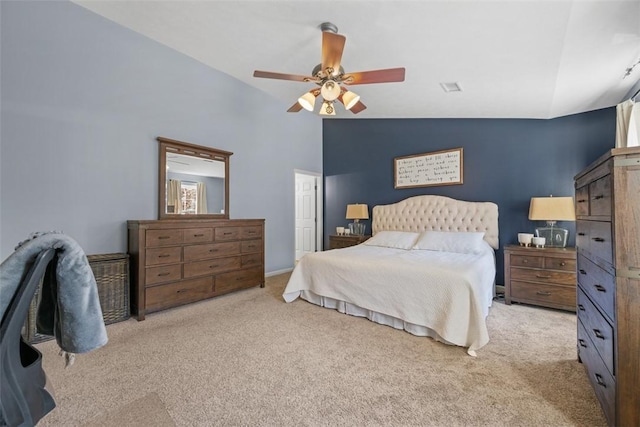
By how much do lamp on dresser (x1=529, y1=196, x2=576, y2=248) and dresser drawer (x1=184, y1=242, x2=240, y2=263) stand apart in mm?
3901

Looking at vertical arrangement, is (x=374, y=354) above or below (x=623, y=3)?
below

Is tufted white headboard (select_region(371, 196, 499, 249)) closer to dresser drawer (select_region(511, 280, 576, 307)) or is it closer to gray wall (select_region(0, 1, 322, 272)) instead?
dresser drawer (select_region(511, 280, 576, 307))

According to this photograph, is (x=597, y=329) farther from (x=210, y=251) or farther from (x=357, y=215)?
(x=357, y=215)

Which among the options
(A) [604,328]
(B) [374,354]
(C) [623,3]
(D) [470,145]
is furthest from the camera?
(D) [470,145]

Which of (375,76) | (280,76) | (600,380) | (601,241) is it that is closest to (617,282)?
(601,241)

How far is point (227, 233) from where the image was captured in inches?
148

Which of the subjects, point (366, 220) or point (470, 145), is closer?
point (470, 145)

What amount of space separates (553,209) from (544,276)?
0.83 m

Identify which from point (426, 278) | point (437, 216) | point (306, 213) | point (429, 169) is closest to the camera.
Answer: point (426, 278)

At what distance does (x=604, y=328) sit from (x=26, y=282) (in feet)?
7.94

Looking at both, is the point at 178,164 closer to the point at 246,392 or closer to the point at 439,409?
the point at 246,392

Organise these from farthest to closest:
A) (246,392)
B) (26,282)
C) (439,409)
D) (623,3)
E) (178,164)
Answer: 1. (178,164)
2. (623,3)
3. (246,392)
4. (439,409)
5. (26,282)

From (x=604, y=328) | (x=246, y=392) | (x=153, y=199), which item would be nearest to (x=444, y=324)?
(x=604, y=328)

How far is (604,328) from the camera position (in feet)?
4.68
